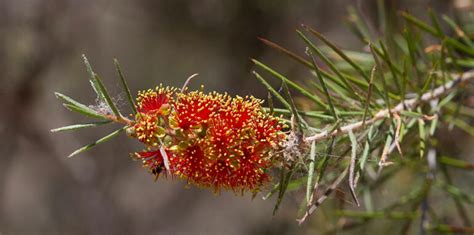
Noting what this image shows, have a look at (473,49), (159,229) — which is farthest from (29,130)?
(473,49)

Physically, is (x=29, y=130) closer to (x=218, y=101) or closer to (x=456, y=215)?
(x=456, y=215)

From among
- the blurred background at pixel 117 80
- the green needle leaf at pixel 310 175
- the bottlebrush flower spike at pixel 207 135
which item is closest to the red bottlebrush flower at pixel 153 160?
the bottlebrush flower spike at pixel 207 135

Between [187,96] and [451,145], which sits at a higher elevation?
[187,96]

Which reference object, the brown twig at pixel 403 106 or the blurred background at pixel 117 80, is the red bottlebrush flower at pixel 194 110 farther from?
the blurred background at pixel 117 80

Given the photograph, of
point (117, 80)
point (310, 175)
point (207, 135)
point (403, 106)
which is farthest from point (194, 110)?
point (117, 80)

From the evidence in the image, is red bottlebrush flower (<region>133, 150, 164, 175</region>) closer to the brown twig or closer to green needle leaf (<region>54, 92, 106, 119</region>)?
green needle leaf (<region>54, 92, 106, 119</region>)
